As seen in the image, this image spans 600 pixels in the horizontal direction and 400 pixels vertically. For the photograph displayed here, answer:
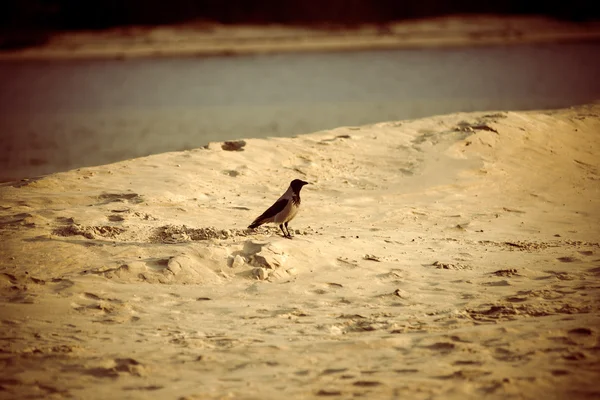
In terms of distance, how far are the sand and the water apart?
5439 millimetres

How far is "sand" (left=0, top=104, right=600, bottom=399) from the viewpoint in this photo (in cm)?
513

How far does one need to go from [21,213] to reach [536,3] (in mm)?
28827

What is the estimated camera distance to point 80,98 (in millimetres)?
22656

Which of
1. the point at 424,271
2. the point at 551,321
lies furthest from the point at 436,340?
the point at 424,271

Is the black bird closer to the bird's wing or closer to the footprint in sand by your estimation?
the bird's wing

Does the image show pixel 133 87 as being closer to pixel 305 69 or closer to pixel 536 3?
pixel 305 69

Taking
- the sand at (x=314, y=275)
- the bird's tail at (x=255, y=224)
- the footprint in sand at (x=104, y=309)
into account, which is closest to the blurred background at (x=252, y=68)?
the sand at (x=314, y=275)

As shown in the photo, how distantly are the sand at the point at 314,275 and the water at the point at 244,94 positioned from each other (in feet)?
17.8

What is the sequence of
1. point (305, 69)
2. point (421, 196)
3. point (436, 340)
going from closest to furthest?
point (436, 340)
point (421, 196)
point (305, 69)

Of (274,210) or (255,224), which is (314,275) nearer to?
→ (274,210)

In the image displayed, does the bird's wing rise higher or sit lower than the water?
higher

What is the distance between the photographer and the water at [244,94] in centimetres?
1681

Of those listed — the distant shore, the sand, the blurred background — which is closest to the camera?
the sand

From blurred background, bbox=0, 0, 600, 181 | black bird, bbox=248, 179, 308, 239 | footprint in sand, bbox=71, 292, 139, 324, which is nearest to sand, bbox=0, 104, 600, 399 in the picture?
footprint in sand, bbox=71, 292, 139, 324
